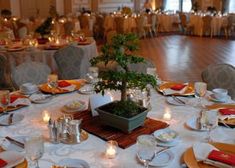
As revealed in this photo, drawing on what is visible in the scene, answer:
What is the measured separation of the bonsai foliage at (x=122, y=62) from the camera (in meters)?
1.89

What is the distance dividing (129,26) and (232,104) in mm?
8948

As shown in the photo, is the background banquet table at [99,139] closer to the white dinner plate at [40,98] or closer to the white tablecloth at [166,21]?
the white dinner plate at [40,98]

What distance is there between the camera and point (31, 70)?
3.40m

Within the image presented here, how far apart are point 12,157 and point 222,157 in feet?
3.36

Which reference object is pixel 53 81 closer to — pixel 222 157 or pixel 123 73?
pixel 123 73

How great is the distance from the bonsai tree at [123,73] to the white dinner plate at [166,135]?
179mm

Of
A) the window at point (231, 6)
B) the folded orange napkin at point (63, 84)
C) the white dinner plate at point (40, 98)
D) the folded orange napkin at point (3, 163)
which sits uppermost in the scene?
the window at point (231, 6)

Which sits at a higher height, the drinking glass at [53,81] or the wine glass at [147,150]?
the drinking glass at [53,81]

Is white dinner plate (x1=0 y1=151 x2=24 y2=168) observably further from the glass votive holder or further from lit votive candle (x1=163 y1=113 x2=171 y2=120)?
lit votive candle (x1=163 y1=113 x2=171 y2=120)

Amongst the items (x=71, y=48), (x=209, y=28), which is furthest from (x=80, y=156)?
(x=209, y=28)

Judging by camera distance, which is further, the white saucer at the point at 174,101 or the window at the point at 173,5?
the window at the point at 173,5

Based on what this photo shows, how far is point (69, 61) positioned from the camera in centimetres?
469

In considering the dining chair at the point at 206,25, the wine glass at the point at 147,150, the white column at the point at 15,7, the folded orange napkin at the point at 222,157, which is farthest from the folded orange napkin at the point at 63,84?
the dining chair at the point at 206,25

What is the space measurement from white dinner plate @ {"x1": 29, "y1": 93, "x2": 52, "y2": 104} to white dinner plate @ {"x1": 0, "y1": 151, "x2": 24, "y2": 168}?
0.91m
